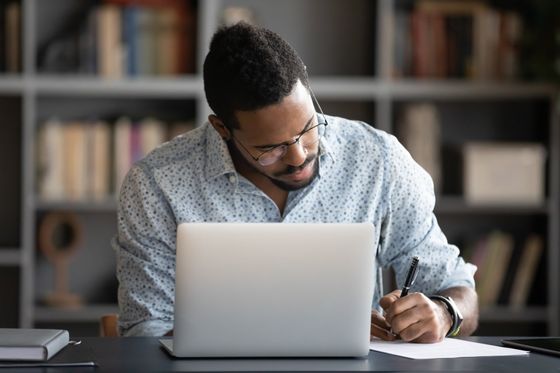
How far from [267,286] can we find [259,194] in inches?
24.6

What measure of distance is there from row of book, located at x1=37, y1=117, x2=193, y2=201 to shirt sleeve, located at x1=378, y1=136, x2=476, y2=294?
177cm

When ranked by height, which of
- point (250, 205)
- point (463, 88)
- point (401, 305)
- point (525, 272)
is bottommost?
point (525, 272)

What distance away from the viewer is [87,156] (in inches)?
150

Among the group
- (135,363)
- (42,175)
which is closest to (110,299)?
(42,175)

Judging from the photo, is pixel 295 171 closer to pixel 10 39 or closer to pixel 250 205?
pixel 250 205

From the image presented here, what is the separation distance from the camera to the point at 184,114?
4020mm

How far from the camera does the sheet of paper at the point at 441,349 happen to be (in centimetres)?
162

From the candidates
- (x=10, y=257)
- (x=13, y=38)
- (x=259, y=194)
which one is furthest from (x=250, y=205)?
(x=13, y=38)

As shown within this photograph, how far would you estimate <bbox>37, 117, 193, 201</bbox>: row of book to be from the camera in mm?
3797

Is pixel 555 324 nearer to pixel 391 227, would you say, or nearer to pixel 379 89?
pixel 379 89

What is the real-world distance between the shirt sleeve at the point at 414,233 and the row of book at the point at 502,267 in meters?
1.77

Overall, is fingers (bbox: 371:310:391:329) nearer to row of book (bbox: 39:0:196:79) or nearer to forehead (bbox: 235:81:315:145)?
forehead (bbox: 235:81:315:145)

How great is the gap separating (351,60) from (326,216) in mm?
2040

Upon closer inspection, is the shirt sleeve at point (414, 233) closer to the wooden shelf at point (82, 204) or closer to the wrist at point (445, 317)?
the wrist at point (445, 317)
